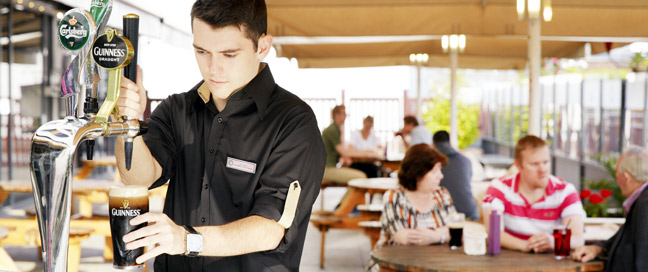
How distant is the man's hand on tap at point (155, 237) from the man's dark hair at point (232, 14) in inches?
19.8

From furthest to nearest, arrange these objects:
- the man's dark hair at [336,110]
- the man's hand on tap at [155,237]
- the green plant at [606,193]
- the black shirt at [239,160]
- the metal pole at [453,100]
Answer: the man's dark hair at [336,110] → the metal pole at [453,100] → the green plant at [606,193] → the black shirt at [239,160] → the man's hand on tap at [155,237]

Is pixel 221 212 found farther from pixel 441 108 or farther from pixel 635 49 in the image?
pixel 441 108

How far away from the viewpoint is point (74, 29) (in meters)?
1.33

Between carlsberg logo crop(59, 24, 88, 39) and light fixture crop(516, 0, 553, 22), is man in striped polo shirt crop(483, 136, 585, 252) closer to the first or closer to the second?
light fixture crop(516, 0, 553, 22)

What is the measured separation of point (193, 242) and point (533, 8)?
387cm

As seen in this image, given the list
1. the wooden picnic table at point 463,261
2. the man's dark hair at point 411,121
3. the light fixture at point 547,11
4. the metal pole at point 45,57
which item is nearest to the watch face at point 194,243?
the wooden picnic table at point 463,261

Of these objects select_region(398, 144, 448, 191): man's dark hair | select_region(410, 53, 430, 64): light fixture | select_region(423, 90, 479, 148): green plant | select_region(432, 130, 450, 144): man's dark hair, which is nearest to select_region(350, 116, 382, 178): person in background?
select_region(410, 53, 430, 64): light fixture

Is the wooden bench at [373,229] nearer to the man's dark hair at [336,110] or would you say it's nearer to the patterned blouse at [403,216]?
the patterned blouse at [403,216]

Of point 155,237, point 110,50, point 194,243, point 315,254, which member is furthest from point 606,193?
point 110,50

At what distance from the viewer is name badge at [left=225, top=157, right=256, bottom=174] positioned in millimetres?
1877

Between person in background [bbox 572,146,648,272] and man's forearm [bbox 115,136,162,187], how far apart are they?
7.35 feet

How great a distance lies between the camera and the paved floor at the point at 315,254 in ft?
21.5

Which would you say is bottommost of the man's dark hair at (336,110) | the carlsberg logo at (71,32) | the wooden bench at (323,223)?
the wooden bench at (323,223)

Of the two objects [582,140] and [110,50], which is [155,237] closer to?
[110,50]
